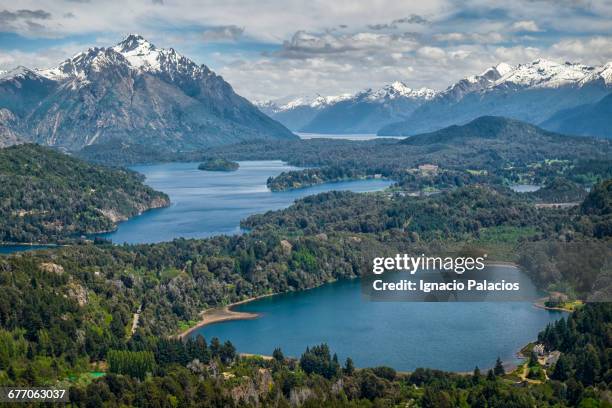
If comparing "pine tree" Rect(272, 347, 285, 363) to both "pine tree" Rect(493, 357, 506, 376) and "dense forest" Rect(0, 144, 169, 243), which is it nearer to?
"pine tree" Rect(493, 357, 506, 376)

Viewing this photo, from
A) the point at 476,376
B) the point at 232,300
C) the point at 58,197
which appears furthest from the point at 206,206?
the point at 476,376

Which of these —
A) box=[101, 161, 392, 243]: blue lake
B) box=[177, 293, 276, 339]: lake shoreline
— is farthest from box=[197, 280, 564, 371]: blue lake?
box=[101, 161, 392, 243]: blue lake

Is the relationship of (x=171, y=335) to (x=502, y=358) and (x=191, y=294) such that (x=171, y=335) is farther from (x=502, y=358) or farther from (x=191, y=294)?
(x=502, y=358)

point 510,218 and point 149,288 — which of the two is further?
point 510,218

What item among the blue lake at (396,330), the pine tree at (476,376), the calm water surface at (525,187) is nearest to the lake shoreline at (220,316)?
the blue lake at (396,330)

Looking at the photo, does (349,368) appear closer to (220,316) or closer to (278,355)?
(278,355)

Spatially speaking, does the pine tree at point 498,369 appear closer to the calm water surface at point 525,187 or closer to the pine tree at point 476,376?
the pine tree at point 476,376

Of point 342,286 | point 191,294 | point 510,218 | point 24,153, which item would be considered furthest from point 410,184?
point 191,294
